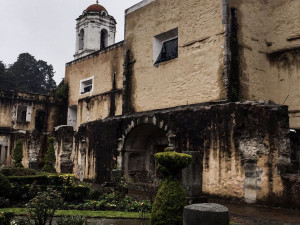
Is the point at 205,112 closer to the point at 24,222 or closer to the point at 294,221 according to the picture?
the point at 294,221

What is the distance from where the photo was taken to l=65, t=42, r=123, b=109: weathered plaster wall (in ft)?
70.9

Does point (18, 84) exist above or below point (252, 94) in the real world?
above

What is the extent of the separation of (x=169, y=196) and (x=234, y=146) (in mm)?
Result: 4950

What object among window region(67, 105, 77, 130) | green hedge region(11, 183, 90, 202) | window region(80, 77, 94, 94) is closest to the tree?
window region(67, 105, 77, 130)

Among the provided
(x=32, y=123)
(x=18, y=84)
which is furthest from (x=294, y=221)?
(x=18, y=84)

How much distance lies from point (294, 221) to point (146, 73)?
1035 cm

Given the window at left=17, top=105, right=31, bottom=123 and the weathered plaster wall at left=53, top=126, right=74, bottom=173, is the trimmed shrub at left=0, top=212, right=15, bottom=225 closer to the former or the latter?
the weathered plaster wall at left=53, top=126, right=74, bottom=173

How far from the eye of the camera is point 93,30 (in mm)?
29922

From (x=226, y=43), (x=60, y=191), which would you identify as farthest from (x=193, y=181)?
(x=226, y=43)

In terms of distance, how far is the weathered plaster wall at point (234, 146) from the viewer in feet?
30.7

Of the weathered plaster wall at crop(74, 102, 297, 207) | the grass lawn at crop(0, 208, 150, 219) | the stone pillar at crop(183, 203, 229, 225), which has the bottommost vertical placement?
the grass lawn at crop(0, 208, 150, 219)

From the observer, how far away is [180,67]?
14.5 metres

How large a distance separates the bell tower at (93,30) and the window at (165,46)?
48.1 feet

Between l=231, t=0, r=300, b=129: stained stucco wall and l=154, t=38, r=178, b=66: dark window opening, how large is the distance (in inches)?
129
